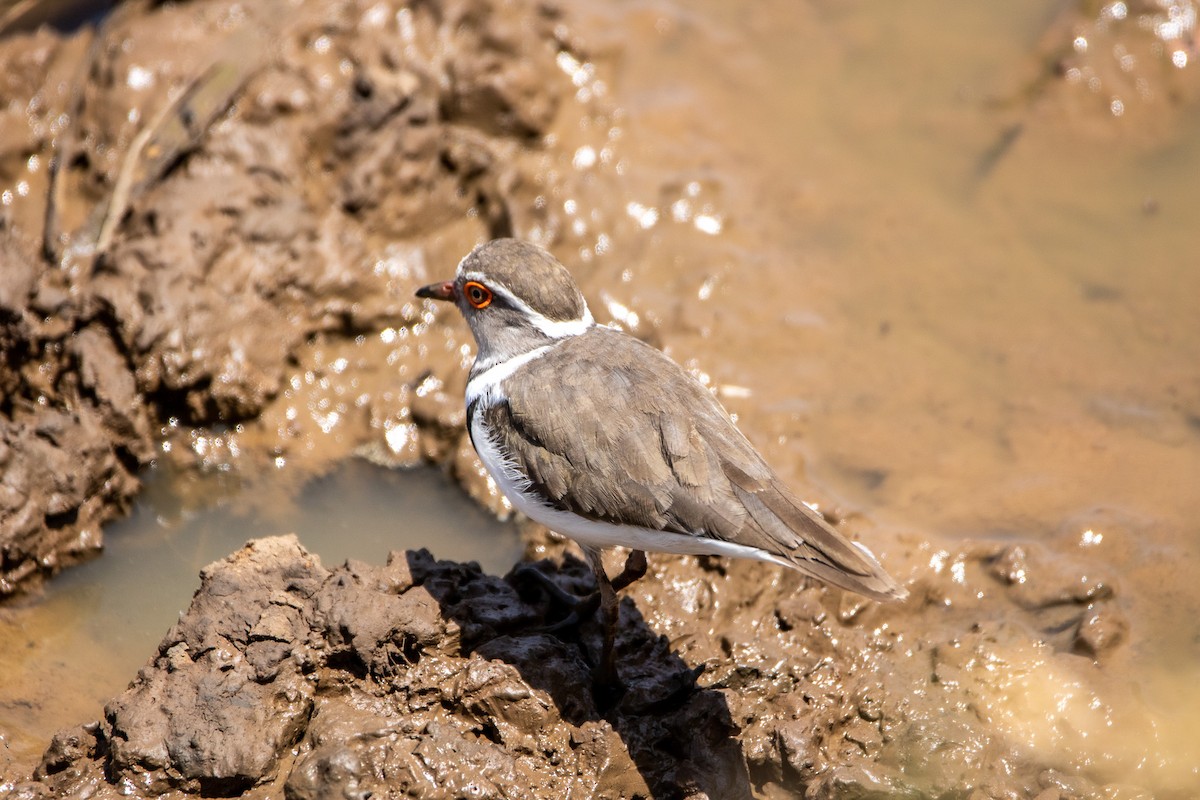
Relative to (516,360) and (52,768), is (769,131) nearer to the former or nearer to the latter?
(516,360)

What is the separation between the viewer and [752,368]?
8.32m

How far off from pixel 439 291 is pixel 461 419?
1253 mm

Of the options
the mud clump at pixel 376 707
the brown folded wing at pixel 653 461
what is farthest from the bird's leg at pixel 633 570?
the brown folded wing at pixel 653 461

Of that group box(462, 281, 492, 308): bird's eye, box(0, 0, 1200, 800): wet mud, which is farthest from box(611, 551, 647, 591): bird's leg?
box(462, 281, 492, 308): bird's eye

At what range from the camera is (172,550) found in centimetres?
745

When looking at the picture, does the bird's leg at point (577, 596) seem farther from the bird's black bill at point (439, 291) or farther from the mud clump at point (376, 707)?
the bird's black bill at point (439, 291)

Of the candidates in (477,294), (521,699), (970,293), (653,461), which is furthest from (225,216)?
(970,293)

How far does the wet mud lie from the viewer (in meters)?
5.72

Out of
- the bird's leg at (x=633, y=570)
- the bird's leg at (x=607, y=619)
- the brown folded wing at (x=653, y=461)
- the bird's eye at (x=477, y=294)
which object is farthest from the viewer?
the bird's eye at (x=477, y=294)

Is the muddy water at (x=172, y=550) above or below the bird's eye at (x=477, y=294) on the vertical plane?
below

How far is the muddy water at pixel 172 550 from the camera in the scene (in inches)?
259

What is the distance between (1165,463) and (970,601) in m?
1.92

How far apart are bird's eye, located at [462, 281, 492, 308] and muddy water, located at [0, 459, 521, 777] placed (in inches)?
67.0

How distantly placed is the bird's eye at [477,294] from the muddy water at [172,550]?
170 centimetres
